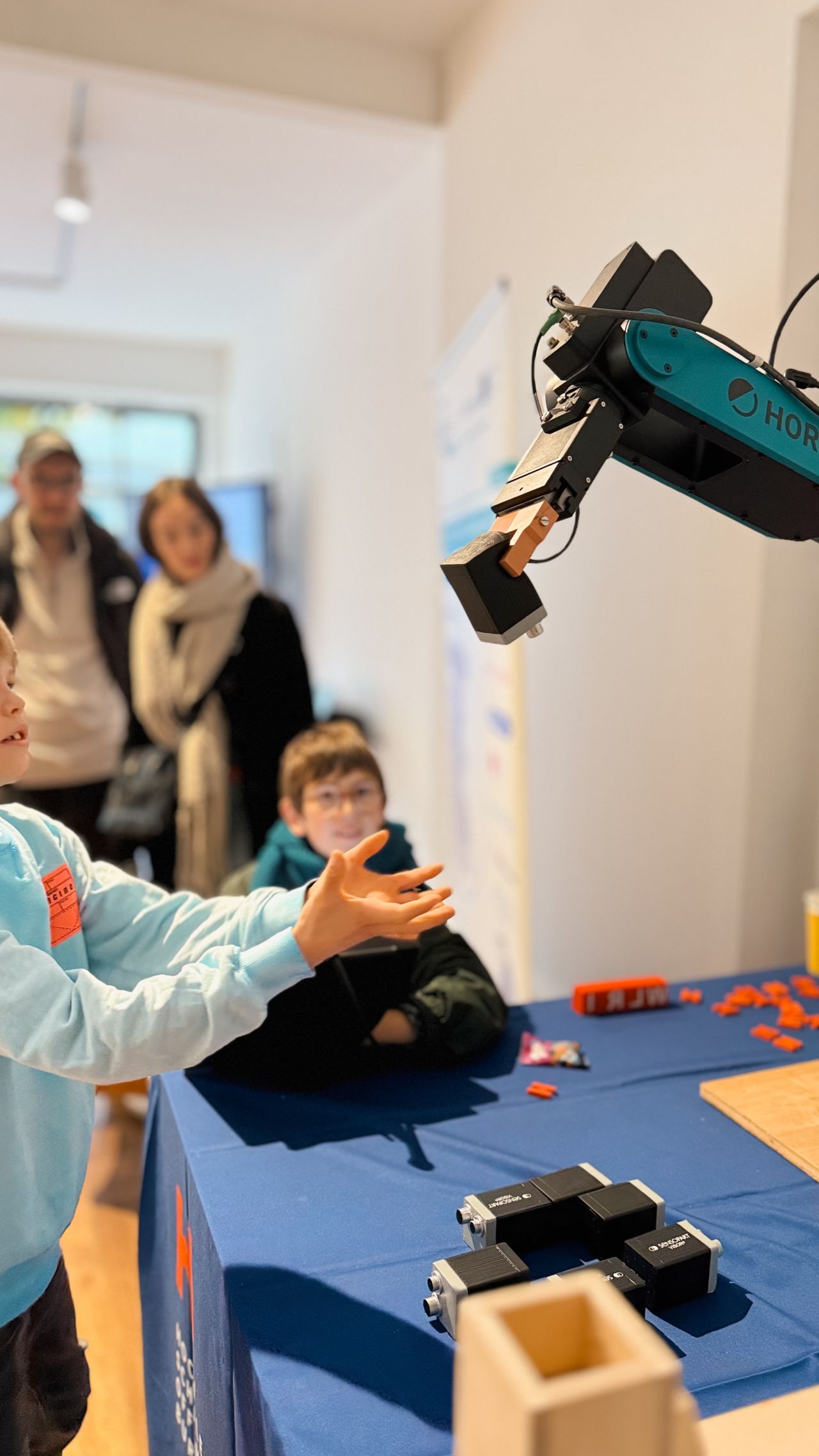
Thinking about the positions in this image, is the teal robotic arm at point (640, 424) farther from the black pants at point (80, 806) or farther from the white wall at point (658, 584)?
the black pants at point (80, 806)

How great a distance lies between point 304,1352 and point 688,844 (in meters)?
1.45

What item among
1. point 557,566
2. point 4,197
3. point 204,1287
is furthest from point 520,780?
point 4,197

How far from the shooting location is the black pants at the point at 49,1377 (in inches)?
41.3

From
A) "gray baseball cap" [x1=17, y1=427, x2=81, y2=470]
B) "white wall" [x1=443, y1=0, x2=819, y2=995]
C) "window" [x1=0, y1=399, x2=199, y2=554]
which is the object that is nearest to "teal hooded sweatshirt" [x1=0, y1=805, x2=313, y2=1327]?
"white wall" [x1=443, y1=0, x2=819, y2=995]

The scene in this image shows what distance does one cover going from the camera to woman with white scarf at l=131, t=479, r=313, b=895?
8.73ft

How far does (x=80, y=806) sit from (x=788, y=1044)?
6.97 feet

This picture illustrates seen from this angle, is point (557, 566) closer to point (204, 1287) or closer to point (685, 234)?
point (685, 234)

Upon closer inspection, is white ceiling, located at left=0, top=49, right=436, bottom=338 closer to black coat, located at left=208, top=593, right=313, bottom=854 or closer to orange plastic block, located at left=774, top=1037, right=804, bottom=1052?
black coat, located at left=208, top=593, right=313, bottom=854

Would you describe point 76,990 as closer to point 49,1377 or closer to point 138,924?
point 138,924

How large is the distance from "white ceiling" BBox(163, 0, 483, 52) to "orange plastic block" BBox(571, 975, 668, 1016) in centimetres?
271

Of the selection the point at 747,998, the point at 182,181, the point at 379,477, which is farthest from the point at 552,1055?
the point at 182,181

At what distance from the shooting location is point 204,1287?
1041 millimetres

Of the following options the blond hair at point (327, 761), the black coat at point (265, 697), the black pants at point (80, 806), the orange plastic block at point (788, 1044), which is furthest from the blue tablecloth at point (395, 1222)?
the black pants at point (80, 806)

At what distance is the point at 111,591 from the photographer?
296 cm
